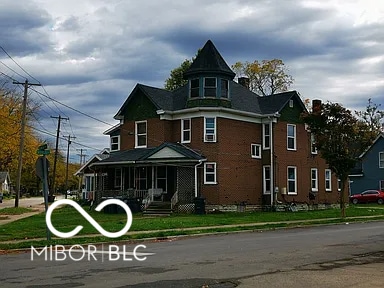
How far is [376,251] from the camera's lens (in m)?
16.5

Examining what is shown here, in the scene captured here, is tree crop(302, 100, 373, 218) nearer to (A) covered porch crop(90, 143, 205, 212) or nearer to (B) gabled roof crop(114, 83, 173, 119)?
(A) covered porch crop(90, 143, 205, 212)

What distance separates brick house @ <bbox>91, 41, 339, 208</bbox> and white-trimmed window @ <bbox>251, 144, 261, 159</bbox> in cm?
7

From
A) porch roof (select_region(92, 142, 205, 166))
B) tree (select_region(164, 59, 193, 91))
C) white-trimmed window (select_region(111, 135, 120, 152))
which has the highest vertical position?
tree (select_region(164, 59, 193, 91))

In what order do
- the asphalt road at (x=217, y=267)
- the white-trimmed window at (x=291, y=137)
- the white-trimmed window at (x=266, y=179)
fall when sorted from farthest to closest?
the white-trimmed window at (x=291, y=137)
the white-trimmed window at (x=266, y=179)
the asphalt road at (x=217, y=267)

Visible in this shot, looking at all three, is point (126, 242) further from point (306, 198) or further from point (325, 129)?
point (306, 198)

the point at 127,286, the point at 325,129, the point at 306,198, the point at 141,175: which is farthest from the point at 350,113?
the point at 127,286

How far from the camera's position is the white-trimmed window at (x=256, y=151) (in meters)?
39.8

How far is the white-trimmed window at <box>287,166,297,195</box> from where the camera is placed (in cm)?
4134

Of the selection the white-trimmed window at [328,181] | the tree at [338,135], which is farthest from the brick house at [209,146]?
the tree at [338,135]

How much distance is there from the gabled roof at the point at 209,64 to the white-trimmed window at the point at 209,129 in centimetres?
326

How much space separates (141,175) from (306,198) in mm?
12850

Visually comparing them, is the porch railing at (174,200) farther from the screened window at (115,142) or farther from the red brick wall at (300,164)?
the screened window at (115,142)

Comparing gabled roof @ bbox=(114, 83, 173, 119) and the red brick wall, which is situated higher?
gabled roof @ bbox=(114, 83, 173, 119)

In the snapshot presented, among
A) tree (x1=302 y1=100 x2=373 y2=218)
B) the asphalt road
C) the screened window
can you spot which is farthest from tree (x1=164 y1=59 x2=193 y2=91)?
the asphalt road
